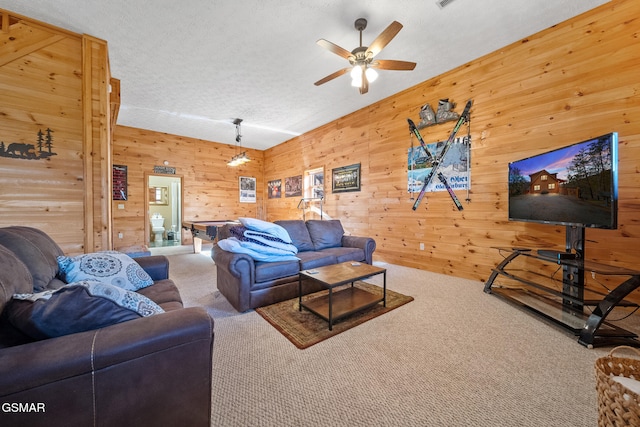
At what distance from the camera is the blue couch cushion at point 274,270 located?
2.54 m

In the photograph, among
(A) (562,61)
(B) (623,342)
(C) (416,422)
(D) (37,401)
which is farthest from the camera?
(A) (562,61)

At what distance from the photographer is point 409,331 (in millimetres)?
2084

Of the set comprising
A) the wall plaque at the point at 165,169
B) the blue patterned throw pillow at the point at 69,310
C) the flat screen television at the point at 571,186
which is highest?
the wall plaque at the point at 165,169

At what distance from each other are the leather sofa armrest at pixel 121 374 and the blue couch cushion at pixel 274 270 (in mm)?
1557

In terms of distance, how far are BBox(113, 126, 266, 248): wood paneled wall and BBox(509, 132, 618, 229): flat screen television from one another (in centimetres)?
691

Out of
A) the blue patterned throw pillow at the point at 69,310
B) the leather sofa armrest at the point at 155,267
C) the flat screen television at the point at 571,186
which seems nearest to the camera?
the blue patterned throw pillow at the point at 69,310

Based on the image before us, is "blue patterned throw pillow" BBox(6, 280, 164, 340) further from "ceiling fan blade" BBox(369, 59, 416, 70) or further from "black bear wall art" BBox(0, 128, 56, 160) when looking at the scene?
"ceiling fan blade" BBox(369, 59, 416, 70)

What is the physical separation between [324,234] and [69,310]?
10.2 feet

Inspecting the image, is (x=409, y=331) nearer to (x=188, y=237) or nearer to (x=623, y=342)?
(x=623, y=342)

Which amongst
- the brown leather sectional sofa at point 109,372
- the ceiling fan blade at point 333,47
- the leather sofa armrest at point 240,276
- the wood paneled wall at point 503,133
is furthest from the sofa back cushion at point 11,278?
the wood paneled wall at point 503,133

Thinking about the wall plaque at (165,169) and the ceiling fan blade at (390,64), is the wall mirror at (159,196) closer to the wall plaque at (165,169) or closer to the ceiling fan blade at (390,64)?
the wall plaque at (165,169)

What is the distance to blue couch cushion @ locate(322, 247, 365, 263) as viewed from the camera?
10.8 ft

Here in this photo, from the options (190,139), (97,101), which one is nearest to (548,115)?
(97,101)

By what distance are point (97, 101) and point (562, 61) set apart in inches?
212
